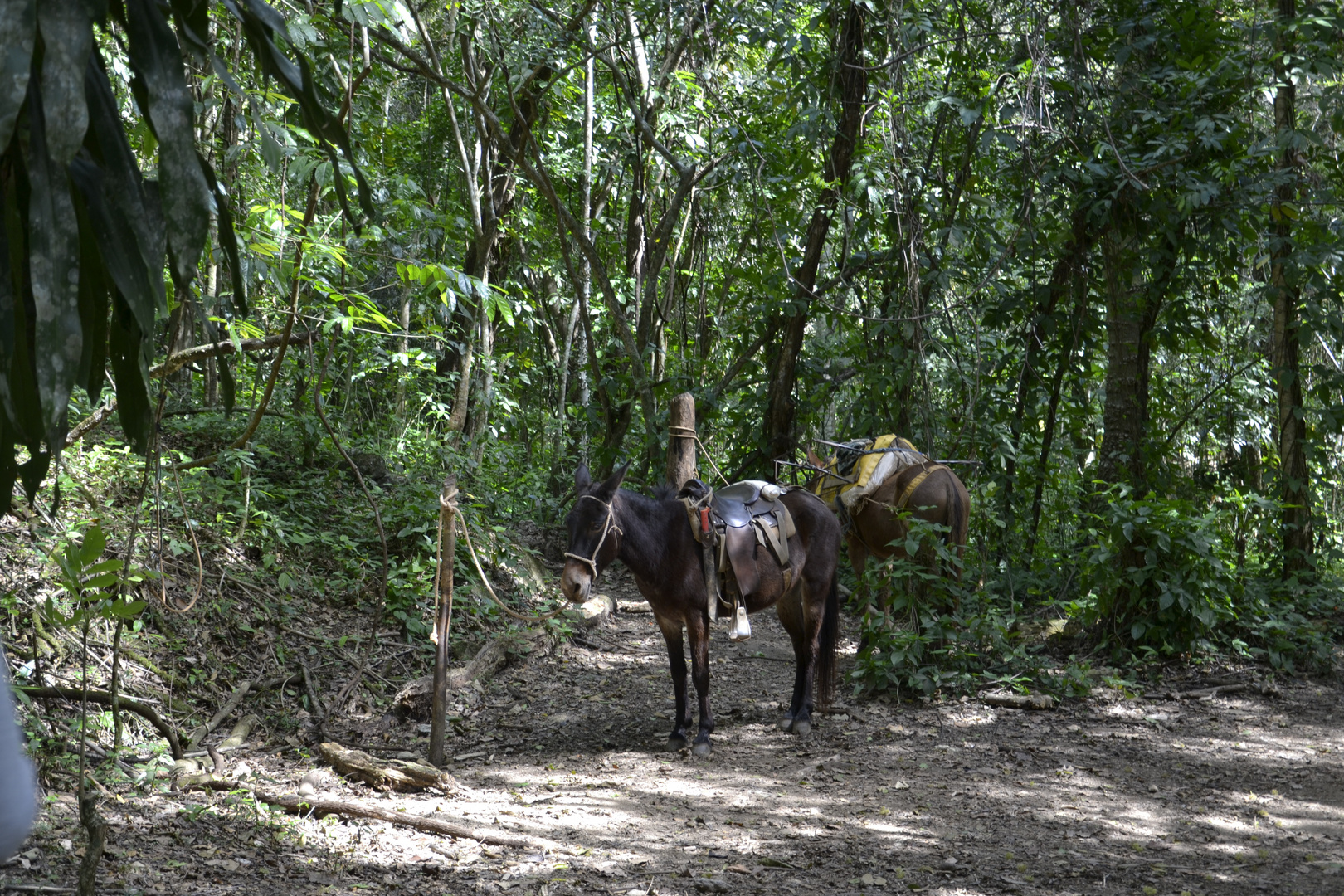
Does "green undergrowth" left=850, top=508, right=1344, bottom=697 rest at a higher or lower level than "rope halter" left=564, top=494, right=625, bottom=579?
lower

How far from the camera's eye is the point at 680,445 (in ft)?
20.5

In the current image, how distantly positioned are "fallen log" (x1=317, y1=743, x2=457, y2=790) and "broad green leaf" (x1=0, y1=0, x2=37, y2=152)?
11.3 ft

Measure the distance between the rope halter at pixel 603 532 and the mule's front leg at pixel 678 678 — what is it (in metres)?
0.69

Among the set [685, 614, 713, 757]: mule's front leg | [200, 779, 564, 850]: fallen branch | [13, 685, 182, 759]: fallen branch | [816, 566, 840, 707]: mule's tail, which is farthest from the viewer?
[816, 566, 840, 707]: mule's tail

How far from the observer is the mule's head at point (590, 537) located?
16.7 feet

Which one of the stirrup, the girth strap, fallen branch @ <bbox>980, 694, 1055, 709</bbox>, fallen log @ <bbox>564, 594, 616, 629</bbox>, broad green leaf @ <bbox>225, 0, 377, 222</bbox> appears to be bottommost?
fallen branch @ <bbox>980, 694, 1055, 709</bbox>

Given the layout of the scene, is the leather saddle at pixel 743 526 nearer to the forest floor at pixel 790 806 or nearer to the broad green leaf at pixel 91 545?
the forest floor at pixel 790 806

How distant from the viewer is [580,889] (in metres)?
3.66


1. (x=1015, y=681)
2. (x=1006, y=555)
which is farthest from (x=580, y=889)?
(x=1006, y=555)

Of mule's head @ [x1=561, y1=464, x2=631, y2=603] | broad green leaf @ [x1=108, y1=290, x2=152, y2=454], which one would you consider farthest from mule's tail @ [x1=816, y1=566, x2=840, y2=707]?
broad green leaf @ [x1=108, y1=290, x2=152, y2=454]

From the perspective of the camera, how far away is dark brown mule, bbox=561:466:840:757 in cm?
523

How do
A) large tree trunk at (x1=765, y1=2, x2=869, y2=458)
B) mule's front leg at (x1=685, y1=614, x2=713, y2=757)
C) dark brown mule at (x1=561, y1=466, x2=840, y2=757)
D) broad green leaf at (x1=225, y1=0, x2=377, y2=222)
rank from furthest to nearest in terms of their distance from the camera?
large tree trunk at (x1=765, y1=2, x2=869, y2=458) → mule's front leg at (x1=685, y1=614, x2=713, y2=757) → dark brown mule at (x1=561, y1=466, x2=840, y2=757) → broad green leaf at (x1=225, y1=0, x2=377, y2=222)

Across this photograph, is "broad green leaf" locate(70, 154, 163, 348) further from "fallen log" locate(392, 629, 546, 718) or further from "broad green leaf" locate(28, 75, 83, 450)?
"fallen log" locate(392, 629, 546, 718)

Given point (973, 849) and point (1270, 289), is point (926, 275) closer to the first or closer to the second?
point (1270, 289)
